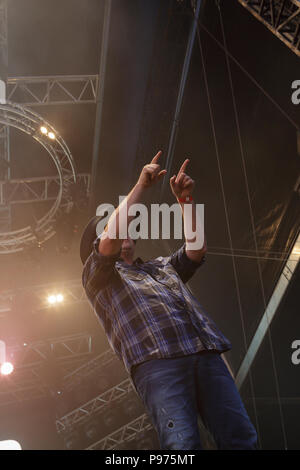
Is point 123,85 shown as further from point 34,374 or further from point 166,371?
point 34,374

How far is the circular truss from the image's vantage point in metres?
5.71

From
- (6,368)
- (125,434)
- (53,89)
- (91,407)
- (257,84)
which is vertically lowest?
(125,434)

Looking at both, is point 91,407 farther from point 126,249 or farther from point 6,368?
point 126,249

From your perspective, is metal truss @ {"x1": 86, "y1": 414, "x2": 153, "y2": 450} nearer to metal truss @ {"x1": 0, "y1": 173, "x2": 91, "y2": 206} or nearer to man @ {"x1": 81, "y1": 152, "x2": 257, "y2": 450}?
metal truss @ {"x1": 0, "y1": 173, "x2": 91, "y2": 206}

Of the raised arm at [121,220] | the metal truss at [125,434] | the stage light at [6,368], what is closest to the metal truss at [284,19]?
the raised arm at [121,220]

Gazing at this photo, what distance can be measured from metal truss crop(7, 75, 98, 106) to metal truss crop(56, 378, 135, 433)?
6.33m

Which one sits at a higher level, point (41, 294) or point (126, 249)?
point (41, 294)

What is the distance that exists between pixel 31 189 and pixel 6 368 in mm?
Answer: 4540

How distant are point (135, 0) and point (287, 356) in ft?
15.4

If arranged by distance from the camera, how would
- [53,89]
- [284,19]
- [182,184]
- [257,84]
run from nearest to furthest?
[182,184], [284,19], [257,84], [53,89]

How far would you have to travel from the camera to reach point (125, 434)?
349 inches

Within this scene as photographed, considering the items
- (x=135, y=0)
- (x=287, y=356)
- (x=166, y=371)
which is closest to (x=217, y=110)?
(x=135, y=0)

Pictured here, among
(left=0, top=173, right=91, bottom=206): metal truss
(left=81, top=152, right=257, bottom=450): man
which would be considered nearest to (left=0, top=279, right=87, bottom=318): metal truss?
(left=0, top=173, right=91, bottom=206): metal truss

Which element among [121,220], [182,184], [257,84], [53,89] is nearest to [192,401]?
[121,220]
